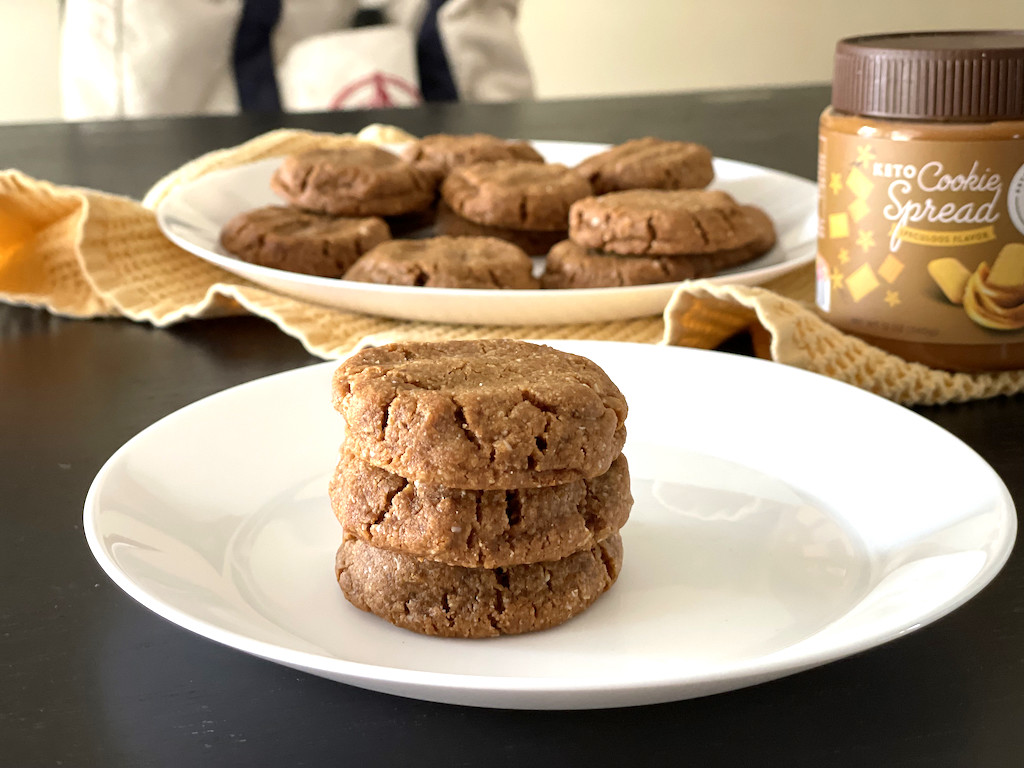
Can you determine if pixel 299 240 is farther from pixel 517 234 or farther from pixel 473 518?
pixel 473 518

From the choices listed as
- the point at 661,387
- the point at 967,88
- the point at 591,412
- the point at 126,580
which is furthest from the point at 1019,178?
the point at 126,580

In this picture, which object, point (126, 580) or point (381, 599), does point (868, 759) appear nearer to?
point (381, 599)

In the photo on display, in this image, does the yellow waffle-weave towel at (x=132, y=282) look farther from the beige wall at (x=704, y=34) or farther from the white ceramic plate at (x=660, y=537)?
the beige wall at (x=704, y=34)

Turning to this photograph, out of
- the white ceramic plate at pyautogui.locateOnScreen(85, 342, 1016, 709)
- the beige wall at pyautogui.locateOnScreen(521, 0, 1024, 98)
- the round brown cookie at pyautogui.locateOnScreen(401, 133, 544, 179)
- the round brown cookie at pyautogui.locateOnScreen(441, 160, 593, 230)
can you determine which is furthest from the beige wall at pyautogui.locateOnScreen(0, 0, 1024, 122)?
the white ceramic plate at pyautogui.locateOnScreen(85, 342, 1016, 709)

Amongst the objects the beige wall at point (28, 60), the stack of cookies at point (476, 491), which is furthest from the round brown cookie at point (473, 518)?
the beige wall at point (28, 60)

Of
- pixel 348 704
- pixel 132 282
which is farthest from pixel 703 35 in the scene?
pixel 348 704

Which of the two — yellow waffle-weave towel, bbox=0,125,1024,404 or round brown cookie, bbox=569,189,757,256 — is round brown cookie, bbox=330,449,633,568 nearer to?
yellow waffle-weave towel, bbox=0,125,1024,404
